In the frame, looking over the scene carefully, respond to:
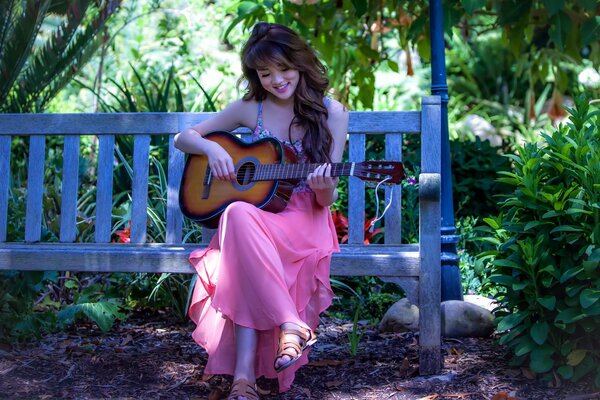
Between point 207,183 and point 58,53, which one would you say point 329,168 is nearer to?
point 207,183

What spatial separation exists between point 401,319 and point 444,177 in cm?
68

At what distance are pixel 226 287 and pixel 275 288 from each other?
18 cm

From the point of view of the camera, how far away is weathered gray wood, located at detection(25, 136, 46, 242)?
146 inches

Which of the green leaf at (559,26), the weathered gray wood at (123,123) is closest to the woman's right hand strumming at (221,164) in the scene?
the weathered gray wood at (123,123)

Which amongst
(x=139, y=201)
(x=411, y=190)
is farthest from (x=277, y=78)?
(x=411, y=190)

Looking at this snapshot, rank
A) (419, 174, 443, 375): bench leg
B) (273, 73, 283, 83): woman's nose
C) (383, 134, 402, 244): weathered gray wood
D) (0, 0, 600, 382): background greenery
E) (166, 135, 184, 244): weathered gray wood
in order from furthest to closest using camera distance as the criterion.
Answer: (166, 135, 184, 244): weathered gray wood → (383, 134, 402, 244): weathered gray wood → (273, 73, 283, 83): woman's nose → (419, 174, 443, 375): bench leg → (0, 0, 600, 382): background greenery

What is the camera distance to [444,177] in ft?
12.9

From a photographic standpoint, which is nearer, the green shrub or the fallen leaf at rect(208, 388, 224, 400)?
the green shrub

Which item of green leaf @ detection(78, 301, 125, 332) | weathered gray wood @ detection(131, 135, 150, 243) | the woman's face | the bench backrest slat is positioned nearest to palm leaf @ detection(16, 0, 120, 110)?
weathered gray wood @ detection(131, 135, 150, 243)

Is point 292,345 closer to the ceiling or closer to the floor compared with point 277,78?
closer to the floor

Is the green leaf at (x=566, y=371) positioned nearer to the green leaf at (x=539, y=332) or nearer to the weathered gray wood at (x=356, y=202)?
the green leaf at (x=539, y=332)

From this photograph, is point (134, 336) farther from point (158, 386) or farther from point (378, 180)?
Answer: point (378, 180)

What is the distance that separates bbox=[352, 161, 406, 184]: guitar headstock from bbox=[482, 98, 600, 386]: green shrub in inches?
20.3

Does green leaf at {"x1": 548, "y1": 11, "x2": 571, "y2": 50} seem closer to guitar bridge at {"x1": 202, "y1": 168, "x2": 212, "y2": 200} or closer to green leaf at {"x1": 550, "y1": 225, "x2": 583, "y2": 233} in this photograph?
green leaf at {"x1": 550, "y1": 225, "x2": 583, "y2": 233}
